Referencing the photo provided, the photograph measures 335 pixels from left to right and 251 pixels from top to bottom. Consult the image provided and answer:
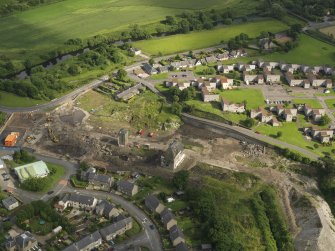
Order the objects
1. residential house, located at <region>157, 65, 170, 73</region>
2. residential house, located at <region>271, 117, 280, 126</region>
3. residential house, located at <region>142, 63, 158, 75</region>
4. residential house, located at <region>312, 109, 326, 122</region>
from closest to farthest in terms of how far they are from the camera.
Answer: residential house, located at <region>271, 117, 280, 126</region> < residential house, located at <region>312, 109, 326, 122</region> < residential house, located at <region>142, 63, 158, 75</region> < residential house, located at <region>157, 65, 170, 73</region>

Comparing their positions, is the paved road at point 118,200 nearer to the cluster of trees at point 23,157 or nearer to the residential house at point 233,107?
the cluster of trees at point 23,157

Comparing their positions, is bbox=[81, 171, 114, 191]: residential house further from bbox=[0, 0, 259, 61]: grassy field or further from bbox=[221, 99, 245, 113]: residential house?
bbox=[0, 0, 259, 61]: grassy field

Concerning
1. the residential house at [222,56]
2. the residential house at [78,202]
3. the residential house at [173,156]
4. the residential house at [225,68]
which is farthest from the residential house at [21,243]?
the residential house at [222,56]

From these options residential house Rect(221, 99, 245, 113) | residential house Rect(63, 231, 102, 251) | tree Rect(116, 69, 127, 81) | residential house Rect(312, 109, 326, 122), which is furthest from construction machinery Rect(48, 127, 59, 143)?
residential house Rect(312, 109, 326, 122)

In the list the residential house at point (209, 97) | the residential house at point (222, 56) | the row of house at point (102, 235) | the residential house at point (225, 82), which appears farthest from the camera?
the residential house at point (222, 56)

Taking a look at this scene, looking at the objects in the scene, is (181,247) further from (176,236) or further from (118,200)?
(118,200)

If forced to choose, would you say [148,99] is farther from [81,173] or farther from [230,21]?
[230,21]
